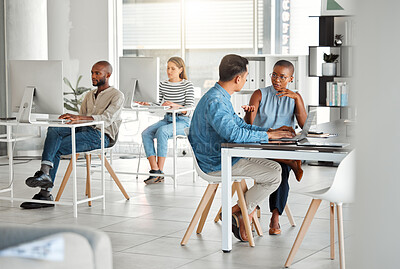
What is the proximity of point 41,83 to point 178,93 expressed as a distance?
2144 millimetres

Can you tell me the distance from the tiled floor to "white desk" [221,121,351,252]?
8.6 inches

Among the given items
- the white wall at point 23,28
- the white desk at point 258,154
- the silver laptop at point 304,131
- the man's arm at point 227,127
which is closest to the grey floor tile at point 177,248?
the white desk at point 258,154

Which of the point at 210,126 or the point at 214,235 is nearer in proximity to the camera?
the point at 210,126

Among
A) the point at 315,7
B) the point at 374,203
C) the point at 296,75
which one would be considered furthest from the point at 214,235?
the point at 315,7

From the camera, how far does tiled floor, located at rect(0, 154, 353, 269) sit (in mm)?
3957

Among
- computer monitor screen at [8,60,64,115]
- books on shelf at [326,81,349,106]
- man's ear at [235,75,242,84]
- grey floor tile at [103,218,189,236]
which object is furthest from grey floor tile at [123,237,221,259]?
books on shelf at [326,81,349,106]

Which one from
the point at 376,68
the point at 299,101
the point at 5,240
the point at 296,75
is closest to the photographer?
the point at 376,68

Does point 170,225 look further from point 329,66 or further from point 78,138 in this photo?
point 329,66

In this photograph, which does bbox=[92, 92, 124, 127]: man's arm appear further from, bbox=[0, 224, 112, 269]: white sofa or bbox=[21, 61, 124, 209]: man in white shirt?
bbox=[0, 224, 112, 269]: white sofa

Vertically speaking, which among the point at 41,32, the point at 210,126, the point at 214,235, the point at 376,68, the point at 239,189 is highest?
the point at 41,32

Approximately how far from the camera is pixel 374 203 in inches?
48.4

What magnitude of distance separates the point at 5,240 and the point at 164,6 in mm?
8114

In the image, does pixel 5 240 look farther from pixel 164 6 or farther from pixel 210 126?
pixel 164 6

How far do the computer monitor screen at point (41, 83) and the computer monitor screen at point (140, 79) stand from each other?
1350mm
